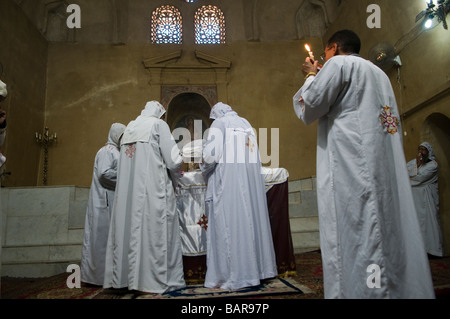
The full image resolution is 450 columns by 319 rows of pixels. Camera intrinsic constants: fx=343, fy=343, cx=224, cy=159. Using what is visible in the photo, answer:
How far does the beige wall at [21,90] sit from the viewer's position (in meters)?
8.35

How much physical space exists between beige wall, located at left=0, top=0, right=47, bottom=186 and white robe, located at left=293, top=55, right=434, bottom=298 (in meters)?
8.19

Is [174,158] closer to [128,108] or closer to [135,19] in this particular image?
[128,108]

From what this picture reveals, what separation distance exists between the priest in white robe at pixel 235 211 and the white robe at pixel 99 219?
124cm

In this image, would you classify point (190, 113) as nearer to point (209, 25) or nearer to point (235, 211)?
point (209, 25)

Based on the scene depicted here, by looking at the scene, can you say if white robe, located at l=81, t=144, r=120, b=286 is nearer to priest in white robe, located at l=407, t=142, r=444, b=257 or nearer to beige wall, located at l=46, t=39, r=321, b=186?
priest in white robe, located at l=407, t=142, r=444, b=257

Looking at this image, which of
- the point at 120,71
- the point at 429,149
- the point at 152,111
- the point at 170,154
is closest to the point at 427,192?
the point at 429,149

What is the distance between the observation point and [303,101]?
2146 mm

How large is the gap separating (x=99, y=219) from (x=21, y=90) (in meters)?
6.68

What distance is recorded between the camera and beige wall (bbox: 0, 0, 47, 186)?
8.35m

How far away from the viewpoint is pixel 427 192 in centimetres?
641

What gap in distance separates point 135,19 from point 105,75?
7.11 feet

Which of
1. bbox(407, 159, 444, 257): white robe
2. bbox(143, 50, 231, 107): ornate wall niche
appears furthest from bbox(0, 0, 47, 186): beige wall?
bbox(407, 159, 444, 257): white robe
